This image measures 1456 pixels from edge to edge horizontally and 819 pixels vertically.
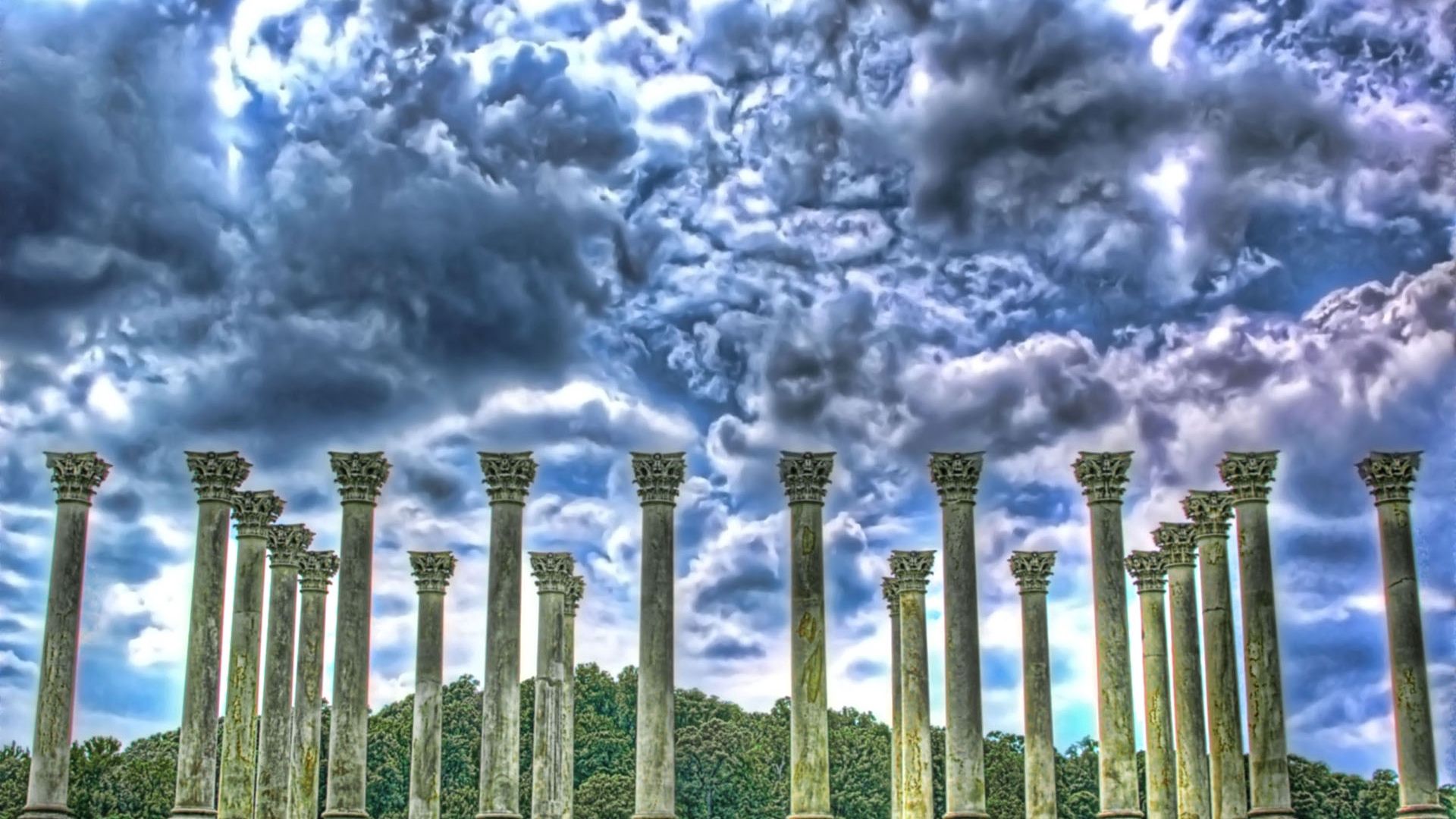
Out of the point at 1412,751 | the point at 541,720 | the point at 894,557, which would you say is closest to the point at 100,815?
the point at 541,720

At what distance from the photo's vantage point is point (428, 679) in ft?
201

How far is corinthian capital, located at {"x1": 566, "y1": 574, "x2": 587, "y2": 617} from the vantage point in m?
74.1

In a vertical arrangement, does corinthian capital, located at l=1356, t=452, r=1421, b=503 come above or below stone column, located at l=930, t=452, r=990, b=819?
above

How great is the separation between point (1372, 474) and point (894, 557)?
2078 cm

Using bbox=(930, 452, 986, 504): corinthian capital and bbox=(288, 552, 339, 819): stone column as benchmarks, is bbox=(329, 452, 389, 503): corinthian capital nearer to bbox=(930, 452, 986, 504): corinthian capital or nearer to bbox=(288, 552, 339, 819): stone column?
bbox=(288, 552, 339, 819): stone column

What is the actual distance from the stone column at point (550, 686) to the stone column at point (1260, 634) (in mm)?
29737

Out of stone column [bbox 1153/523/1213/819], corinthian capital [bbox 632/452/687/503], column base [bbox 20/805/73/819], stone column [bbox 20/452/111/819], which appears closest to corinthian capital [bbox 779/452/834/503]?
corinthian capital [bbox 632/452/687/503]

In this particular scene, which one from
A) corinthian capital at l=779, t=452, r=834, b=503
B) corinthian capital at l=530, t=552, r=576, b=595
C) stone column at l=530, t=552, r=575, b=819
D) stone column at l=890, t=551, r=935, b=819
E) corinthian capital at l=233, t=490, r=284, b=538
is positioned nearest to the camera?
corinthian capital at l=779, t=452, r=834, b=503

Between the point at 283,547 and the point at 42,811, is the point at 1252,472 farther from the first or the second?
the point at 42,811

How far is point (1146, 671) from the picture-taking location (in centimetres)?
6381

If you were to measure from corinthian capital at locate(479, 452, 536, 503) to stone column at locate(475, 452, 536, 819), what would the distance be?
0.09 ft

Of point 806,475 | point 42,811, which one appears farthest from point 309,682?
point 806,475

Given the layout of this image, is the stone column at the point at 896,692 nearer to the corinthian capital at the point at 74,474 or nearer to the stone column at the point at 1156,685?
the stone column at the point at 1156,685

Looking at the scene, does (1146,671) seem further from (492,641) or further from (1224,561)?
(492,641)
